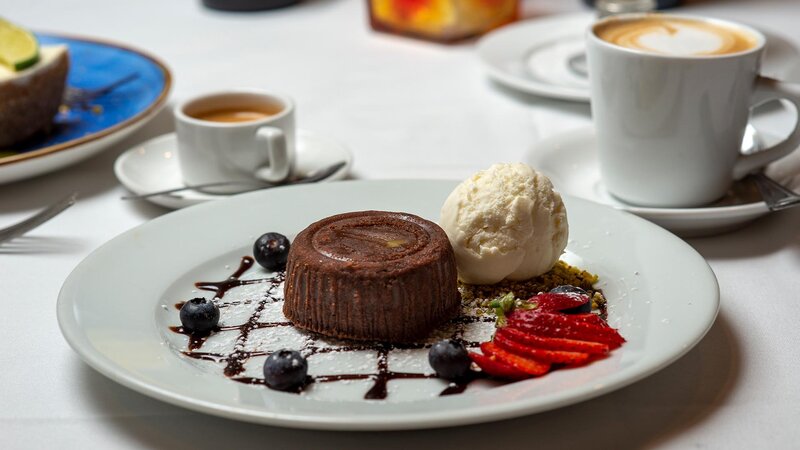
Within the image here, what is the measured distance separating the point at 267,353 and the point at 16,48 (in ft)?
3.65

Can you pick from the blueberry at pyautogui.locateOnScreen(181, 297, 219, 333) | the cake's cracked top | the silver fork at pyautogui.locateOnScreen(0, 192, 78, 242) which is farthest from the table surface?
the cake's cracked top

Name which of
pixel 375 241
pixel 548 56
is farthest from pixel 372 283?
pixel 548 56

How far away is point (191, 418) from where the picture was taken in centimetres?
103

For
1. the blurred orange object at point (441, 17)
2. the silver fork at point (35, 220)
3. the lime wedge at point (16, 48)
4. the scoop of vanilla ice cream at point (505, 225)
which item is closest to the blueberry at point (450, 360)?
the scoop of vanilla ice cream at point (505, 225)

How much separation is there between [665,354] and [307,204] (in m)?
0.66

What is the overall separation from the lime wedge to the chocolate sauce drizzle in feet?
2.77

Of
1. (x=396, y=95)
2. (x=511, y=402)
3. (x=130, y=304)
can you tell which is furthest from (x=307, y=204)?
(x=396, y=95)

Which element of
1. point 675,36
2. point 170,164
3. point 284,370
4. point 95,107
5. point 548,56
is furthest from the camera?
point 548,56

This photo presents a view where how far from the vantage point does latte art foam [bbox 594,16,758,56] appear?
1.53 metres

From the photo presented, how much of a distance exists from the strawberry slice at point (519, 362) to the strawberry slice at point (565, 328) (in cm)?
5

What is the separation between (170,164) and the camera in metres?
1.76

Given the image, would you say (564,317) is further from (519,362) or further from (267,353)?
(267,353)

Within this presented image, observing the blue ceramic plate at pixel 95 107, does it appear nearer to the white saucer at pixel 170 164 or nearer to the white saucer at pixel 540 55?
the white saucer at pixel 170 164

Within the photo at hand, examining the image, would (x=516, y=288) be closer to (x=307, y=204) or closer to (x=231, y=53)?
(x=307, y=204)
